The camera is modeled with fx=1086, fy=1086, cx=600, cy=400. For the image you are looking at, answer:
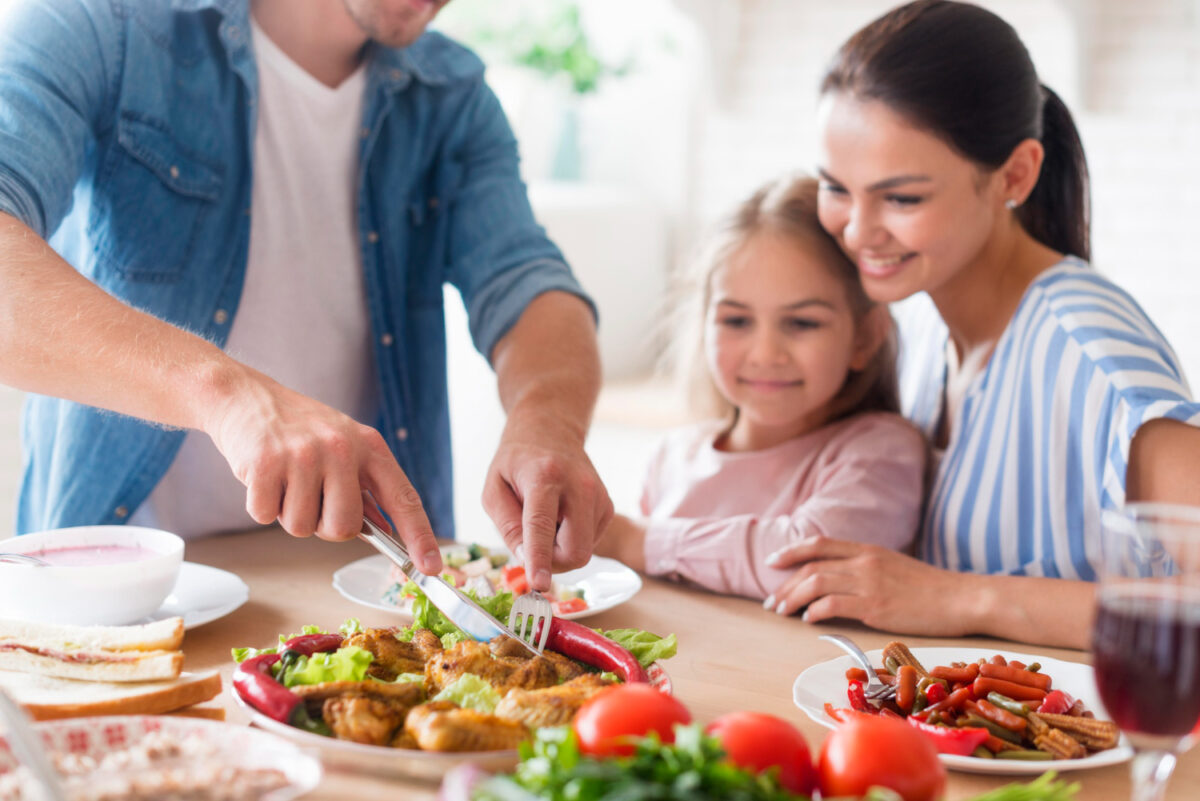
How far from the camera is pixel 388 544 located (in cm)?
106

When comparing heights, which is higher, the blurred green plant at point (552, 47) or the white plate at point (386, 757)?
the blurred green plant at point (552, 47)

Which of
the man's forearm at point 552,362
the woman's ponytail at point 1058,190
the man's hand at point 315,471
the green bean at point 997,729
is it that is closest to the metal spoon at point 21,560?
the man's hand at point 315,471

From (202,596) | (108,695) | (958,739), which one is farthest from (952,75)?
(108,695)

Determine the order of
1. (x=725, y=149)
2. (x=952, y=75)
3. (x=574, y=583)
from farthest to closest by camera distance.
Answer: (x=725, y=149) < (x=952, y=75) < (x=574, y=583)

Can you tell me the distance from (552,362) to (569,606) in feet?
1.62

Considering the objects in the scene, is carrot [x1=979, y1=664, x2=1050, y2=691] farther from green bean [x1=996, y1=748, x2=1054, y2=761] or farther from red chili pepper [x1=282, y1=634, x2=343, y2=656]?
red chili pepper [x1=282, y1=634, x2=343, y2=656]

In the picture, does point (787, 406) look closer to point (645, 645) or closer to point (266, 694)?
point (645, 645)

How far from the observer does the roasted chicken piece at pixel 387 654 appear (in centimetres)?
101

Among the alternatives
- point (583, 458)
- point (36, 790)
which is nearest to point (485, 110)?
point (583, 458)

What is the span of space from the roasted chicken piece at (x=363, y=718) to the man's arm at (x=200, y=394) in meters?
0.20

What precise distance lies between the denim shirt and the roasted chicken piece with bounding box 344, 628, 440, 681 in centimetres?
81

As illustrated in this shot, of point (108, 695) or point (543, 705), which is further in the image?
point (108, 695)

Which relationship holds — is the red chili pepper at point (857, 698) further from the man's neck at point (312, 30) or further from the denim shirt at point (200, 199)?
the man's neck at point (312, 30)

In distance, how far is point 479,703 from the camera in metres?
0.89
